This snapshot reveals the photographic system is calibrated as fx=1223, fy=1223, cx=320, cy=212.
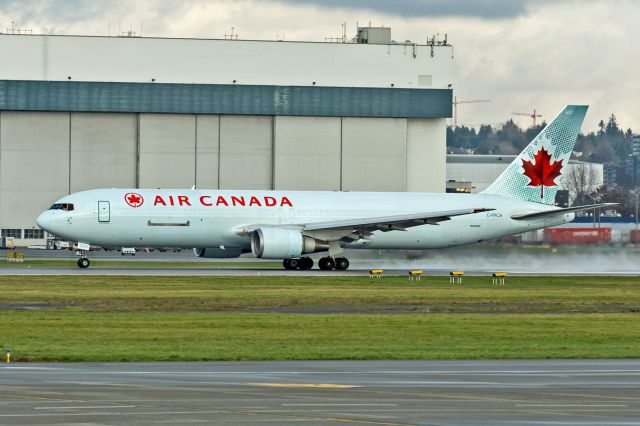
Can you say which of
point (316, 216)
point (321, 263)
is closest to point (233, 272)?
point (321, 263)

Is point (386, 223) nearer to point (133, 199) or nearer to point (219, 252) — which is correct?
point (219, 252)

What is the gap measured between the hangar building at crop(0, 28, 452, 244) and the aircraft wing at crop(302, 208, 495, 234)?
149 ft

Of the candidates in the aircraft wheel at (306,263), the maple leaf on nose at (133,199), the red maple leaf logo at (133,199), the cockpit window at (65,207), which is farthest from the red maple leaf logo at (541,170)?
the cockpit window at (65,207)

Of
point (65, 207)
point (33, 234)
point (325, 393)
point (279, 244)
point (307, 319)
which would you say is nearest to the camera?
point (325, 393)

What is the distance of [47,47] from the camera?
114 m

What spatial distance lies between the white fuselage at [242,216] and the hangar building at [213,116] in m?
41.3

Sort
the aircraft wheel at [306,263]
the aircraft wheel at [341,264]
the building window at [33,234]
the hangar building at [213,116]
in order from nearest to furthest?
1. the aircraft wheel at [306,263]
2. the aircraft wheel at [341,264]
3. the hangar building at [213,116]
4. the building window at [33,234]

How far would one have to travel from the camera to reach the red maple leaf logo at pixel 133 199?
66.1 metres

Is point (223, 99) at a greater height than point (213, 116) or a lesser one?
greater

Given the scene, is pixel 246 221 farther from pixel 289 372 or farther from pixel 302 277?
pixel 289 372

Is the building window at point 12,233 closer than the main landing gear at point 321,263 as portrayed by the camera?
No

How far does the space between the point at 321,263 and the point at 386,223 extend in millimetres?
4416

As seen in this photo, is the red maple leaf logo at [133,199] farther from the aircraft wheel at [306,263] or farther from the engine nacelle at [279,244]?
the aircraft wheel at [306,263]

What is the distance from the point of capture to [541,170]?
254 feet
